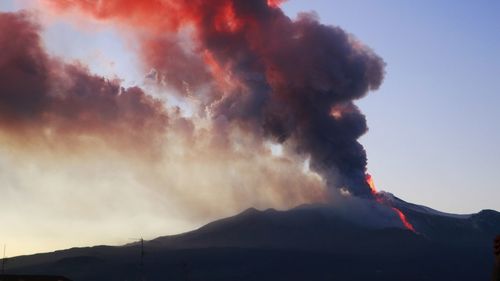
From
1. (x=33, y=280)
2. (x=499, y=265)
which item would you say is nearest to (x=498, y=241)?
(x=499, y=265)

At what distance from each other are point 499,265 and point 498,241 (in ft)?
2.43

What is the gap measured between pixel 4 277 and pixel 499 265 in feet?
432

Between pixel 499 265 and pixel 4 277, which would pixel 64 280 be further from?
pixel 499 265

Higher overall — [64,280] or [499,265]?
[64,280]

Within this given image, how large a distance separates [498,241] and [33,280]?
12895cm

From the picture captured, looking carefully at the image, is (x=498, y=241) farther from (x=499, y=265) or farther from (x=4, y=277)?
(x=4, y=277)

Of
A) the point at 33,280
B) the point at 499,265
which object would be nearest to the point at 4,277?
the point at 33,280

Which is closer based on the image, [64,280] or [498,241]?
[498,241]

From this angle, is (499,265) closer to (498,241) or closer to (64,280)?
(498,241)

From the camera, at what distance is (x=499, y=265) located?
1046 inches

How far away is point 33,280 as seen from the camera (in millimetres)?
145875

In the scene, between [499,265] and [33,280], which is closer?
[499,265]

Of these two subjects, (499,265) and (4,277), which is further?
(4,277)

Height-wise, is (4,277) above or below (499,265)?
above
